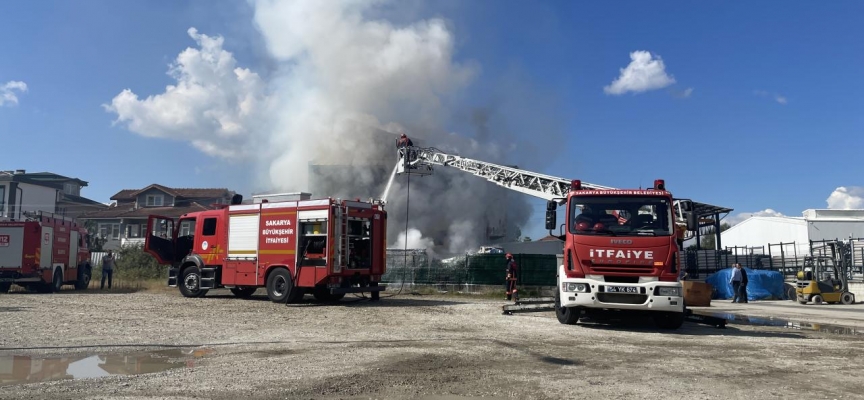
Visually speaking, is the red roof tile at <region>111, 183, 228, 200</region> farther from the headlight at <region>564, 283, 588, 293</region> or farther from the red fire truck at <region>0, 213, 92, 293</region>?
the headlight at <region>564, 283, 588, 293</region>

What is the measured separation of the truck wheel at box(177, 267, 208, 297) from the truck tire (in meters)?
2.79

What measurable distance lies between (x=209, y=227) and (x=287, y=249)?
3.26 metres

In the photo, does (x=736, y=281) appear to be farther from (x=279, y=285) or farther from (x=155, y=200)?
(x=155, y=200)

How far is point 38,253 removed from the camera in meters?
19.5

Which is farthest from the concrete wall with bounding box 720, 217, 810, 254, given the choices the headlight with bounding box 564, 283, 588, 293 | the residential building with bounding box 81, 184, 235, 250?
the residential building with bounding box 81, 184, 235, 250

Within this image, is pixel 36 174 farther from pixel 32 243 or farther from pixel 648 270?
pixel 648 270

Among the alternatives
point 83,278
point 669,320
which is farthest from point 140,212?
point 669,320

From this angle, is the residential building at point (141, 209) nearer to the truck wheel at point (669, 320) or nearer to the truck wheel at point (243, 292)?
the truck wheel at point (243, 292)

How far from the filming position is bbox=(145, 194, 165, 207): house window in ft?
153

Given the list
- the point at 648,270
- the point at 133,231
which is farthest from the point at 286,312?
the point at 133,231

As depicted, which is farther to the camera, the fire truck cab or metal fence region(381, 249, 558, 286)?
metal fence region(381, 249, 558, 286)

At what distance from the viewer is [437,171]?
3509 cm

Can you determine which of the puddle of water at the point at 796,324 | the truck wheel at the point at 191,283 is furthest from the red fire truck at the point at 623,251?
the truck wheel at the point at 191,283

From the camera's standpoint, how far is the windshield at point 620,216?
34.1 ft
